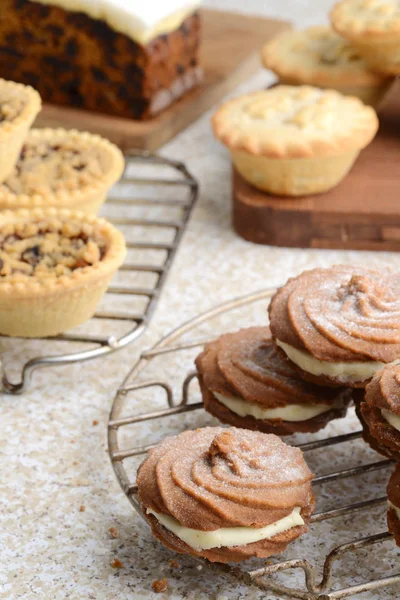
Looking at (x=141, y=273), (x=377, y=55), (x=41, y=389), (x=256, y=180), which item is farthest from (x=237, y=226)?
(x=41, y=389)

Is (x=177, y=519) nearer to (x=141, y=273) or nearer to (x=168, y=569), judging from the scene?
(x=168, y=569)

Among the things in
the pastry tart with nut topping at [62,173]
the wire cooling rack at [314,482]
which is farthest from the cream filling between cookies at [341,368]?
the pastry tart with nut topping at [62,173]

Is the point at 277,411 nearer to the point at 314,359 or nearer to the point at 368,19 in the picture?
the point at 314,359

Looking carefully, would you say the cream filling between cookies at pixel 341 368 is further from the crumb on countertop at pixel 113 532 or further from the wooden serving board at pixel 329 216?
the wooden serving board at pixel 329 216

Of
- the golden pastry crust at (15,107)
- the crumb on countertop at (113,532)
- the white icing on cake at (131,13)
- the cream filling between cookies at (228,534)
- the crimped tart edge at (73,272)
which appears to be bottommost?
the crumb on countertop at (113,532)

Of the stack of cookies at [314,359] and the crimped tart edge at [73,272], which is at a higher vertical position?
the stack of cookies at [314,359]

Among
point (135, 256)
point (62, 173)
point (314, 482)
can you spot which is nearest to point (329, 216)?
point (135, 256)

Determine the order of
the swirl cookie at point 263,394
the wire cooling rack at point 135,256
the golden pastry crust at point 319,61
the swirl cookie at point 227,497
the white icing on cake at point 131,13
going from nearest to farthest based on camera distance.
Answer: the swirl cookie at point 227,497 < the swirl cookie at point 263,394 < the wire cooling rack at point 135,256 < the golden pastry crust at point 319,61 < the white icing on cake at point 131,13
